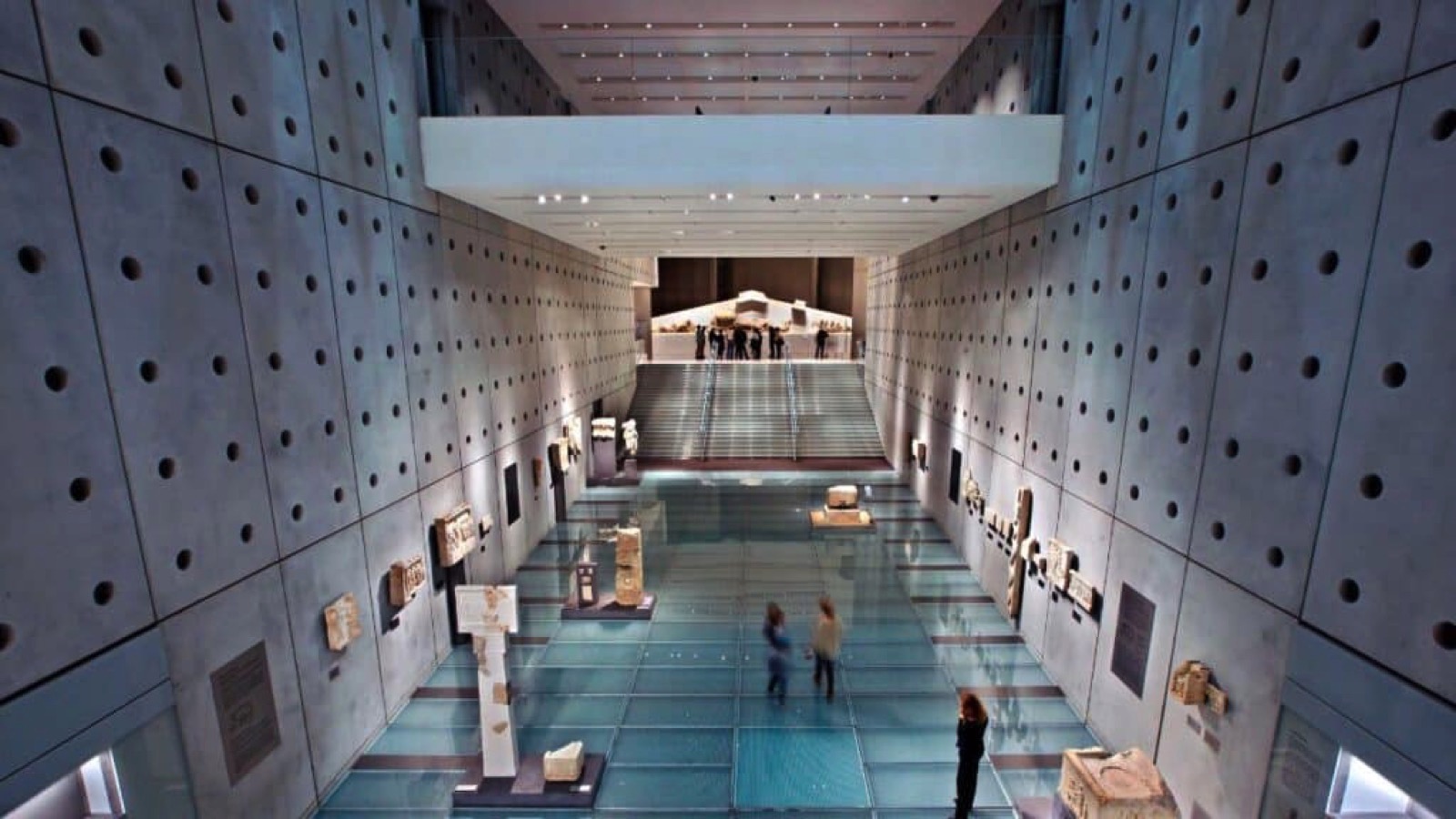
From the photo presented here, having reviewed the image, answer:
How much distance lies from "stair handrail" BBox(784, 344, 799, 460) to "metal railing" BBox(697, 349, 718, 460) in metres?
2.65

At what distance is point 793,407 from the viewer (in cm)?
2112

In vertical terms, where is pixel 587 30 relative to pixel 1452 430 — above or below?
above

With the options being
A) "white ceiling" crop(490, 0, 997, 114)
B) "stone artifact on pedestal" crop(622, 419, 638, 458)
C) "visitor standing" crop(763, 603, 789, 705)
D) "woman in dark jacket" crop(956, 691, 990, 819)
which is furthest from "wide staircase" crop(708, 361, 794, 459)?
"woman in dark jacket" crop(956, 691, 990, 819)

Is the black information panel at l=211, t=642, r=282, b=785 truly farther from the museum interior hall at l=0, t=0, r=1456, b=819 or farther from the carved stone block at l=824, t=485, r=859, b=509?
the carved stone block at l=824, t=485, r=859, b=509

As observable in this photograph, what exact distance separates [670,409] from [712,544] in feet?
31.8

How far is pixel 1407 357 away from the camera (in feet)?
11.7

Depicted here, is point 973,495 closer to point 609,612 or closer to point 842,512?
point 842,512

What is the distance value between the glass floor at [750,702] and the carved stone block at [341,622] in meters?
1.39

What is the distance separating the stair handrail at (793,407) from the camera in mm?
19078

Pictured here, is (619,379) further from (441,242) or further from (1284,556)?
(1284,556)

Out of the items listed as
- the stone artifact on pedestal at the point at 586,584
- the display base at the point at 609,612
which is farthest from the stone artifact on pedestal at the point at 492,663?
the stone artifact on pedestal at the point at 586,584

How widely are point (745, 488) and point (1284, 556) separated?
11682mm

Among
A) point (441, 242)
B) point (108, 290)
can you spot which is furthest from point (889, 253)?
point (108, 290)

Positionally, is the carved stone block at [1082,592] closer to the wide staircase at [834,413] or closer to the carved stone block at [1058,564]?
the carved stone block at [1058,564]
